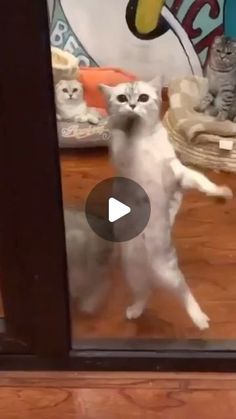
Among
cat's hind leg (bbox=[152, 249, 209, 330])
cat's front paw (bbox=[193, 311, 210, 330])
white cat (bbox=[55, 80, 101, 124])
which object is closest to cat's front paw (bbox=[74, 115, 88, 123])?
white cat (bbox=[55, 80, 101, 124])

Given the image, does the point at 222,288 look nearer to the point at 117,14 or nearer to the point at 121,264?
the point at 121,264

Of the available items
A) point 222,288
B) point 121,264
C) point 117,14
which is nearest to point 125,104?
point 117,14

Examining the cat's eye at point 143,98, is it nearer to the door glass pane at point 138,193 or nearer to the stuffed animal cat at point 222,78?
the door glass pane at point 138,193

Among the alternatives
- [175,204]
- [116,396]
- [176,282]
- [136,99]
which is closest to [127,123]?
[136,99]

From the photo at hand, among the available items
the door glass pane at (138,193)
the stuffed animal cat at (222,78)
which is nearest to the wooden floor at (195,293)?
the door glass pane at (138,193)

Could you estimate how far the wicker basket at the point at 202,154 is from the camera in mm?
1165

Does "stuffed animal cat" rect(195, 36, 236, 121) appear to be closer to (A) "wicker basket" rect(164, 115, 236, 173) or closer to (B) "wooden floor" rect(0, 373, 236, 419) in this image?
(A) "wicker basket" rect(164, 115, 236, 173)

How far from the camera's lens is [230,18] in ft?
4.13

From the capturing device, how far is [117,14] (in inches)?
43.6

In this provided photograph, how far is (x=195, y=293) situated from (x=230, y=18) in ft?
1.43

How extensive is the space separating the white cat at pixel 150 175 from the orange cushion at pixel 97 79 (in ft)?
0.03

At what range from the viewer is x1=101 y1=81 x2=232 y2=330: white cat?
1.11 metres

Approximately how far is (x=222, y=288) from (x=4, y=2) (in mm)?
599

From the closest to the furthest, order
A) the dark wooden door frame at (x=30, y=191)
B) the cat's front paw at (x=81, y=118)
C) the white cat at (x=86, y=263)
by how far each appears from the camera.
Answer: the dark wooden door frame at (x=30, y=191)
the cat's front paw at (x=81, y=118)
the white cat at (x=86, y=263)
